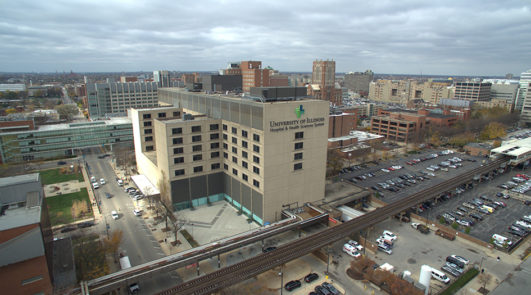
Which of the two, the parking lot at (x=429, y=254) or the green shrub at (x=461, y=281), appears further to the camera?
the parking lot at (x=429, y=254)

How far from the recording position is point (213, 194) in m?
58.8

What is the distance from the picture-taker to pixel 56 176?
7544 centimetres

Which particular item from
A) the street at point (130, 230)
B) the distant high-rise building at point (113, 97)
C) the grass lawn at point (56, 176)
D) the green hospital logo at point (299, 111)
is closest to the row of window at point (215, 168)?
the street at point (130, 230)

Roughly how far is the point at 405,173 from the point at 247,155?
50182 millimetres

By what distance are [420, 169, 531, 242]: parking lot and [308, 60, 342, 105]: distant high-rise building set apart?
10129 centimetres

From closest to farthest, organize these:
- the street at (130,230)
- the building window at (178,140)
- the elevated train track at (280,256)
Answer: the elevated train track at (280,256)
the street at (130,230)
the building window at (178,140)

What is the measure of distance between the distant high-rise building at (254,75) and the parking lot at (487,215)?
86735mm

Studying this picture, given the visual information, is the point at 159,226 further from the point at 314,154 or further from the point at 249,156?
the point at 314,154

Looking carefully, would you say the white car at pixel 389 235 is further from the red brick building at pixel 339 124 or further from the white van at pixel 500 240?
the red brick building at pixel 339 124

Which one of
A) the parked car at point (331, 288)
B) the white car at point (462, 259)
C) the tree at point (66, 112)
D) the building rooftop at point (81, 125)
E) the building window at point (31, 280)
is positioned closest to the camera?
the building window at point (31, 280)

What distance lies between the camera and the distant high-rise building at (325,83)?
164m

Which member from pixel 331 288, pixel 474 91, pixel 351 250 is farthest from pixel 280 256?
pixel 474 91

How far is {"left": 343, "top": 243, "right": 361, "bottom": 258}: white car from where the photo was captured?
42.9 meters

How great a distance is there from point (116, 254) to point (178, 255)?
1147 cm
